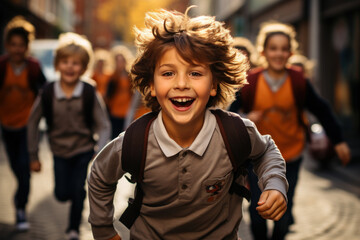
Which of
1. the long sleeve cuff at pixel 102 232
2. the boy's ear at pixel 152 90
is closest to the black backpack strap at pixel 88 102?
the boy's ear at pixel 152 90

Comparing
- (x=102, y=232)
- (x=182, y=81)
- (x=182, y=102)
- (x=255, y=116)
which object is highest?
(x=182, y=81)

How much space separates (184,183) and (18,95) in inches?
147

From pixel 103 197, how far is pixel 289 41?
2.54 metres

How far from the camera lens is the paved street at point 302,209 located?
17.6 ft

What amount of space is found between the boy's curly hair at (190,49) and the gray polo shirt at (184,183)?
9.5 inches

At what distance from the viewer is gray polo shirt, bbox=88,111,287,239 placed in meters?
2.60

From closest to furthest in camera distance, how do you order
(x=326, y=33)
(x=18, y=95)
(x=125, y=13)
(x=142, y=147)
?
(x=142, y=147), (x=18, y=95), (x=326, y=33), (x=125, y=13)

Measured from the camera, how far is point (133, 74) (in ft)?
9.57

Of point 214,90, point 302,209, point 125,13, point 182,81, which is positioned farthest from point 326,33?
point 125,13

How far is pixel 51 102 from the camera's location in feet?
15.9

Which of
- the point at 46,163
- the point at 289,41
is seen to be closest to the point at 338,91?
the point at 46,163

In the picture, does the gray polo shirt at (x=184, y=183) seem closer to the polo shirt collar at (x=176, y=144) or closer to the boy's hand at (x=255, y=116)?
the polo shirt collar at (x=176, y=144)

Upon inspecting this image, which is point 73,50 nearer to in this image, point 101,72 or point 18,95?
point 18,95

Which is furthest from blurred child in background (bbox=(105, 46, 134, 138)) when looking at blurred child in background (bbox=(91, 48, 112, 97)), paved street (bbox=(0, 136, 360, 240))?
blurred child in background (bbox=(91, 48, 112, 97))
